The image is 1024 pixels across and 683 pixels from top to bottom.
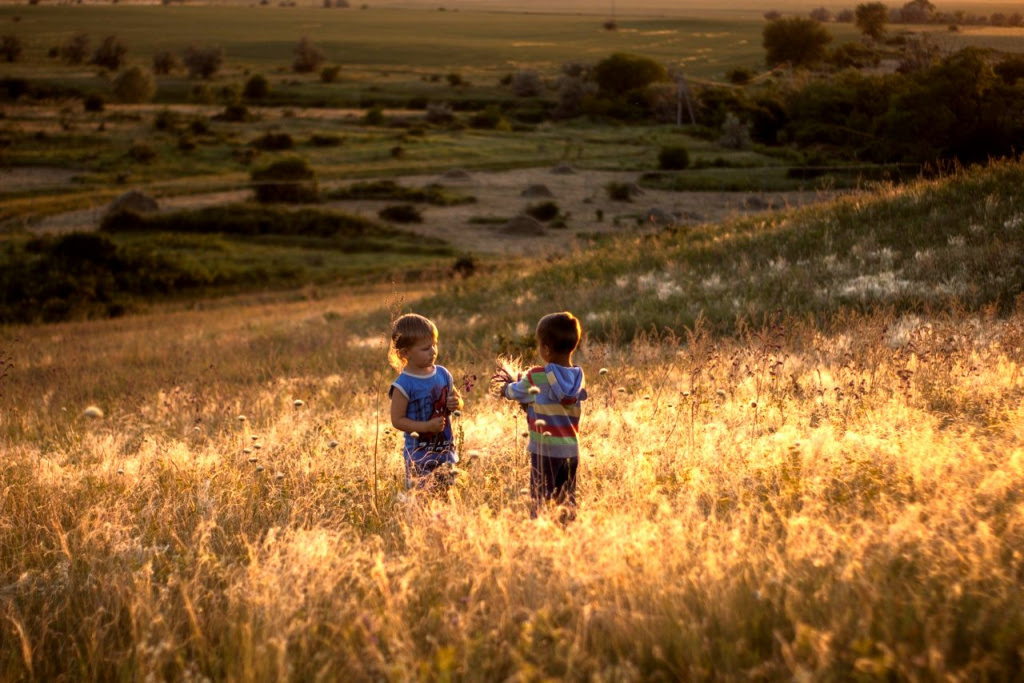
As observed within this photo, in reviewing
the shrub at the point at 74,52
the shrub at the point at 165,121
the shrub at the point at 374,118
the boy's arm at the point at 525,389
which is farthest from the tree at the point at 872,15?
the shrub at the point at 74,52

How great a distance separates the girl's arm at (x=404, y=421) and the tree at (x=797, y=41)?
92.8 m

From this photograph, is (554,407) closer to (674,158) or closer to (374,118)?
(674,158)

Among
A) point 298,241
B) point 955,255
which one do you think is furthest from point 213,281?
point 955,255

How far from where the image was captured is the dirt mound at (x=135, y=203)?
4840 centimetres

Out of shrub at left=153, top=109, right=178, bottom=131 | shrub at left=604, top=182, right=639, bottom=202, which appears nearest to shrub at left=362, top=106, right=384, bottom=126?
shrub at left=153, top=109, right=178, bottom=131

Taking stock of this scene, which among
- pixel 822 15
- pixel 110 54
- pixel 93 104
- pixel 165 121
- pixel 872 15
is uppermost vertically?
pixel 822 15

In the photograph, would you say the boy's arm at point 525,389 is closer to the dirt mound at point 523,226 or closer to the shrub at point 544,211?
the dirt mound at point 523,226

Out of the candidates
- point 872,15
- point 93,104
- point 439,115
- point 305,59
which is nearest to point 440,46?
point 305,59

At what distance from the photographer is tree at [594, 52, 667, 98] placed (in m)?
92.6

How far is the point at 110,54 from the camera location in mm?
116812

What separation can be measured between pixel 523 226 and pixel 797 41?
5818 cm

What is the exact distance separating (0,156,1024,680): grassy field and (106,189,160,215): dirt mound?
138 ft

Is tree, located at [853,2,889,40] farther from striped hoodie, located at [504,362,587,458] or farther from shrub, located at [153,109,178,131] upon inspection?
striped hoodie, located at [504,362,587,458]

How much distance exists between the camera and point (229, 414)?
9.05m
